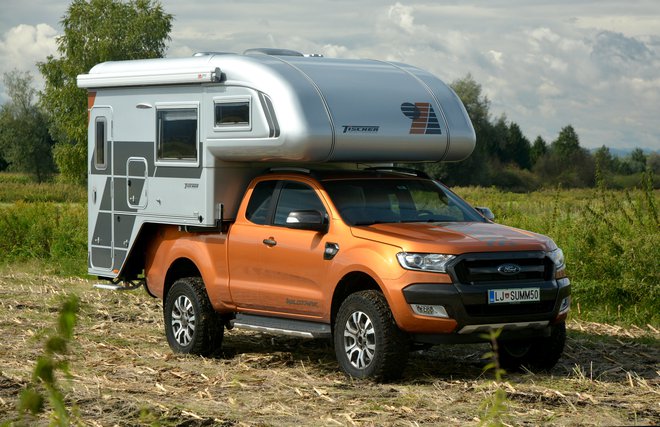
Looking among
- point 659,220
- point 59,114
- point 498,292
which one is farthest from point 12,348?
point 59,114

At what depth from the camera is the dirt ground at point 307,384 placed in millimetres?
7902

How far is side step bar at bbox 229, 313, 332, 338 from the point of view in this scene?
993cm

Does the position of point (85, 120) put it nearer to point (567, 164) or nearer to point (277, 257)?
point (567, 164)

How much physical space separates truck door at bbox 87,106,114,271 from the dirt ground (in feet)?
2.79

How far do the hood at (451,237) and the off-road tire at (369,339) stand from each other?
1.64 ft

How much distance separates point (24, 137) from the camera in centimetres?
9200

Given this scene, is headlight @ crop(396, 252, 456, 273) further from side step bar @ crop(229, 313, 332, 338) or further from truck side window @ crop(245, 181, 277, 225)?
truck side window @ crop(245, 181, 277, 225)

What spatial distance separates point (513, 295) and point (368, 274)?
3.92 feet

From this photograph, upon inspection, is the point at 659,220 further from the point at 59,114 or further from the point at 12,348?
the point at 59,114

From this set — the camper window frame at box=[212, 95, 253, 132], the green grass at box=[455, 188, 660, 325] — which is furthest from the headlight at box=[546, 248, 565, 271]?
the green grass at box=[455, 188, 660, 325]

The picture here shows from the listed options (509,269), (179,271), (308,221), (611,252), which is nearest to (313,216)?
(308,221)

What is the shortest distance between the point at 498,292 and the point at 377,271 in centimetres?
99

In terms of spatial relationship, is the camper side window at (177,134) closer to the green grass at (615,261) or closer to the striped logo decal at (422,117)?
the striped logo decal at (422,117)

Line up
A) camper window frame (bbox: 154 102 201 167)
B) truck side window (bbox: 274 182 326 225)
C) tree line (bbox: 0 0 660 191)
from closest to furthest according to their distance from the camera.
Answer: truck side window (bbox: 274 182 326 225), camper window frame (bbox: 154 102 201 167), tree line (bbox: 0 0 660 191)
